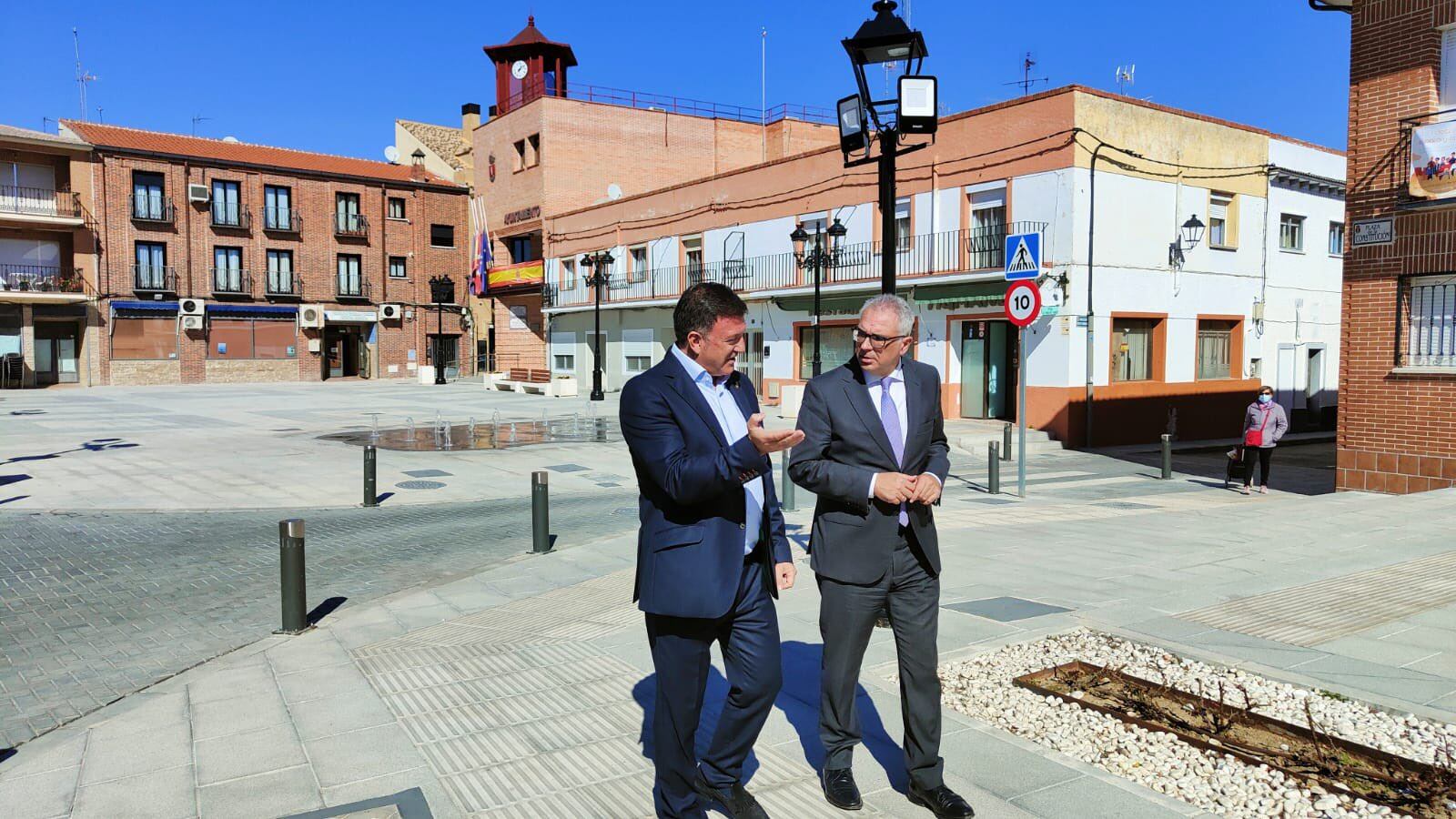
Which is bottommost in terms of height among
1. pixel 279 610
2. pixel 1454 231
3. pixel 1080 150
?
pixel 279 610

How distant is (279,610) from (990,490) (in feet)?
29.8

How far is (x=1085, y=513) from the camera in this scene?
1118cm

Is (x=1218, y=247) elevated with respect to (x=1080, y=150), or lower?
lower

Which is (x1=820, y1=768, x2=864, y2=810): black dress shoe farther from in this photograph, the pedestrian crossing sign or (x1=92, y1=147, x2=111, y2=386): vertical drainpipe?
(x1=92, y1=147, x2=111, y2=386): vertical drainpipe

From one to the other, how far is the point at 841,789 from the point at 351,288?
164 feet

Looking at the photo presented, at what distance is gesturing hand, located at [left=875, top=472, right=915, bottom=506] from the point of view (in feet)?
11.0

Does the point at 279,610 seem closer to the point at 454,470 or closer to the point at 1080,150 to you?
the point at 454,470

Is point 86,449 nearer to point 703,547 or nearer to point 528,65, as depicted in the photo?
point 703,547

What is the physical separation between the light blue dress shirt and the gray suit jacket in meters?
0.17

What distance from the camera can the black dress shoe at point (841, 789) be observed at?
3.55 metres

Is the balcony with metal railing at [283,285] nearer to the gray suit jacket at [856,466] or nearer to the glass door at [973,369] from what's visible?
the glass door at [973,369]

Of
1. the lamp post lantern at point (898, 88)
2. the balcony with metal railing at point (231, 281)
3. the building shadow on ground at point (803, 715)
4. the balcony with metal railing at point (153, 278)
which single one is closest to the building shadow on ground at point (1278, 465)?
the lamp post lantern at point (898, 88)

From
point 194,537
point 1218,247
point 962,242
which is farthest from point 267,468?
point 1218,247

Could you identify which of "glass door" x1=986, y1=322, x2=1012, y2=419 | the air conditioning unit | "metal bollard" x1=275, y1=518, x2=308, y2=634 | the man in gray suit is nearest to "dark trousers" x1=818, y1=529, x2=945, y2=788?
the man in gray suit
